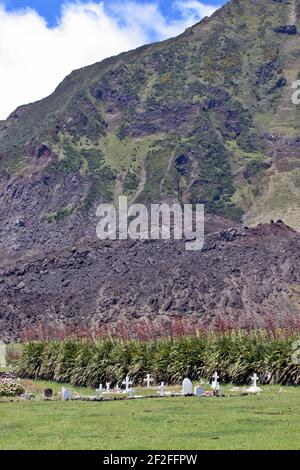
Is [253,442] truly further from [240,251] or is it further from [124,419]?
[240,251]

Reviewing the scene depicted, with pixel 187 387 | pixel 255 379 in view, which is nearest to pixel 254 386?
pixel 255 379

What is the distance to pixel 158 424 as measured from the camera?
85.3 feet

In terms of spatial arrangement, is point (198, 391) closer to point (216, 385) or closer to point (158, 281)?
point (216, 385)

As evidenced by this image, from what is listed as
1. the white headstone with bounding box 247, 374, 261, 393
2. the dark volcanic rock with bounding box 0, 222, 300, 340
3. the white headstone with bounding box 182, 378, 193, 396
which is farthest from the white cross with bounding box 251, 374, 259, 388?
the dark volcanic rock with bounding box 0, 222, 300, 340

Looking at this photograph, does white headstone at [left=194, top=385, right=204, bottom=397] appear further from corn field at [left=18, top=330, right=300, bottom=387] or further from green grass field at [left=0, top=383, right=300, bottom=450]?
corn field at [left=18, top=330, right=300, bottom=387]

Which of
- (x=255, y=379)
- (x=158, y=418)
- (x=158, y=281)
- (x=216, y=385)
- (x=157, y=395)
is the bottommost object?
(x=157, y=395)

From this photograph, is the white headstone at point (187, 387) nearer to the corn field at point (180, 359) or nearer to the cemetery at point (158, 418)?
the cemetery at point (158, 418)

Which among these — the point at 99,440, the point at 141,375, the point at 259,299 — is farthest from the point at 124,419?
the point at 259,299

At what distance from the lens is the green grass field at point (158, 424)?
22469mm

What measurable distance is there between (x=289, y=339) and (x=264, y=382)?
6.27 ft

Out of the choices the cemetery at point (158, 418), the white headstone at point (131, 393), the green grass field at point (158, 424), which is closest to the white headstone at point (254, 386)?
the cemetery at point (158, 418)

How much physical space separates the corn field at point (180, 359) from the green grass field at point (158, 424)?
13.4 ft

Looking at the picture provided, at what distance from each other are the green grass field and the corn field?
4.07 metres

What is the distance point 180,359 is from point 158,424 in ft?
51.8
